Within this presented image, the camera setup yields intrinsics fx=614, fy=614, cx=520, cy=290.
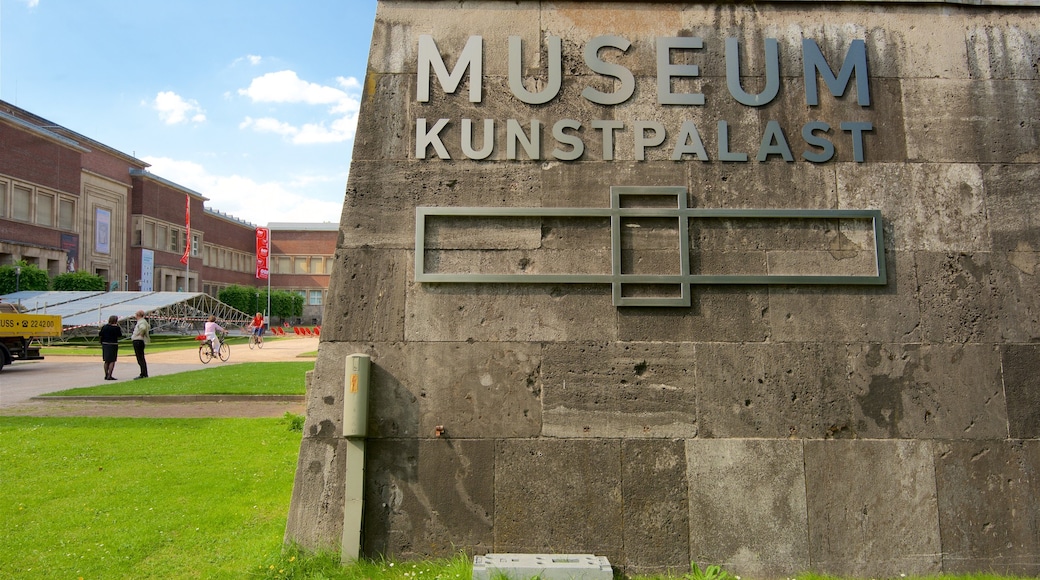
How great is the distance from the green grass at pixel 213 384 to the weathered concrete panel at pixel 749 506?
10.1 meters

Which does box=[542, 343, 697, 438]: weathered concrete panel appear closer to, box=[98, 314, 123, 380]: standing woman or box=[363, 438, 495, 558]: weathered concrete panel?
box=[363, 438, 495, 558]: weathered concrete panel

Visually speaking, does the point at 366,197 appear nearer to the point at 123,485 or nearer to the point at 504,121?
the point at 504,121

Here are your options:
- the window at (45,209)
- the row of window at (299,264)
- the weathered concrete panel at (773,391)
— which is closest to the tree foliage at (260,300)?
the row of window at (299,264)

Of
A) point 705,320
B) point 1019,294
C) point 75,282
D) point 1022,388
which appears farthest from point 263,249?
point 1022,388

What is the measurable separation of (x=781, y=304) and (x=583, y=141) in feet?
5.98

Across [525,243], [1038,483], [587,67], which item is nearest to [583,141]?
[587,67]

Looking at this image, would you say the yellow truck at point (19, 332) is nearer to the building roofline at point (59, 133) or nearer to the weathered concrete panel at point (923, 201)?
the weathered concrete panel at point (923, 201)

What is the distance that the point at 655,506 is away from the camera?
4.09m

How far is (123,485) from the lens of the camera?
5.73m

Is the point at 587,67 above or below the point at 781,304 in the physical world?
above

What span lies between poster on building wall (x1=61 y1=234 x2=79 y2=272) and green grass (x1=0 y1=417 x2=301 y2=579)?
4642 centimetres

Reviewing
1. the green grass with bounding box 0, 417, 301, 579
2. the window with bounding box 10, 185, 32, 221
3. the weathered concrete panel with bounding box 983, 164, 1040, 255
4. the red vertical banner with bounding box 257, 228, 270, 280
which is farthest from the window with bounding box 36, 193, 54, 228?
the weathered concrete panel with bounding box 983, 164, 1040, 255

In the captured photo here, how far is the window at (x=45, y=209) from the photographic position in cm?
4419

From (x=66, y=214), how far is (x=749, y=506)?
5657 centimetres
